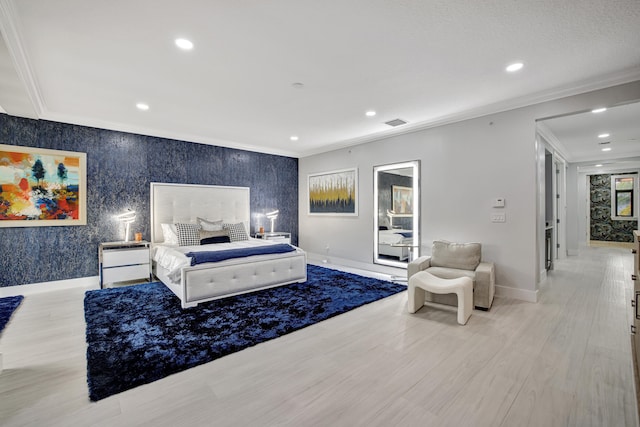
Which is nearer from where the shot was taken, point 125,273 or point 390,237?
point 125,273

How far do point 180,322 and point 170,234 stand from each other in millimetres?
2402

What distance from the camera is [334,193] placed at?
6.30 metres

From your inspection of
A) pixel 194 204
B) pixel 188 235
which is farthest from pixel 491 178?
pixel 194 204

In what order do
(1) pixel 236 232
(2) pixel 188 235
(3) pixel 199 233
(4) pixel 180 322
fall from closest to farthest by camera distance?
(4) pixel 180 322 → (2) pixel 188 235 → (3) pixel 199 233 → (1) pixel 236 232

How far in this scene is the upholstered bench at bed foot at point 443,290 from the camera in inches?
118

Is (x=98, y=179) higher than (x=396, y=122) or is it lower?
lower

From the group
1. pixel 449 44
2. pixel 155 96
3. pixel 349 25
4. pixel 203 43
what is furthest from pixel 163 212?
pixel 449 44

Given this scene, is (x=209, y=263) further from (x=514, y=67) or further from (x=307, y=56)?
(x=514, y=67)

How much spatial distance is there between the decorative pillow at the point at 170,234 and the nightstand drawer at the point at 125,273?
1.79 ft

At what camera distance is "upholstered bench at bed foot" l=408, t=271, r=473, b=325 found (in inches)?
118

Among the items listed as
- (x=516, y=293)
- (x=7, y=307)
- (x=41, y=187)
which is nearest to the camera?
(x=7, y=307)

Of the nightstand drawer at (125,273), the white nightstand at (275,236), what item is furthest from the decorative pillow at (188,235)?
the white nightstand at (275,236)

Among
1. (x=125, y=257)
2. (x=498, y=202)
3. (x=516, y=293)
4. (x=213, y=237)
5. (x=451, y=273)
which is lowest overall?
(x=516, y=293)

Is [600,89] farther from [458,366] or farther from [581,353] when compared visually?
[458,366]
